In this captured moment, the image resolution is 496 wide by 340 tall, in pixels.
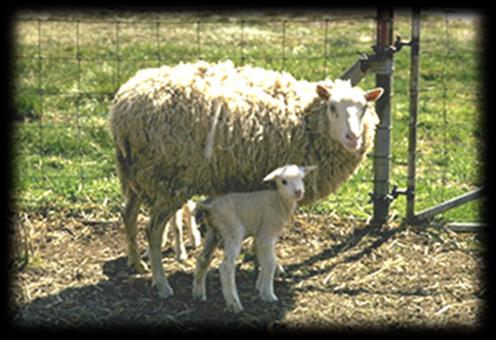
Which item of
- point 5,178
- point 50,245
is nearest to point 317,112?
point 50,245

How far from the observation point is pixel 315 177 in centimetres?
660

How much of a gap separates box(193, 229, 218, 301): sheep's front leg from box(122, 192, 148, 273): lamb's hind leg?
0.65 m

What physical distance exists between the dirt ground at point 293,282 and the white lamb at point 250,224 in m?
0.14

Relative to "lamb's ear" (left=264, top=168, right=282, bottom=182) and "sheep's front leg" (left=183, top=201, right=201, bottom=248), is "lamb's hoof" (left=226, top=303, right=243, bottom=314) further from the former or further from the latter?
"sheep's front leg" (left=183, top=201, right=201, bottom=248)

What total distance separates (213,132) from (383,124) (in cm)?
180

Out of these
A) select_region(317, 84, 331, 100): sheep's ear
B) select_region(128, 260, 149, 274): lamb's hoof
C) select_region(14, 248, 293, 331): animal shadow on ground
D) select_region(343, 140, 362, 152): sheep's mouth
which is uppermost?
select_region(317, 84, 331, 100): sheep's ear

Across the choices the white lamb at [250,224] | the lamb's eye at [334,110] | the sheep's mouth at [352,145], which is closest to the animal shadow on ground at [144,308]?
the white lamb at [250,224]

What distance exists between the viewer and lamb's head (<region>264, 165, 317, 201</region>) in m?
5.99

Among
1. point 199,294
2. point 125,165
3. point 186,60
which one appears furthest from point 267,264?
point 186,60

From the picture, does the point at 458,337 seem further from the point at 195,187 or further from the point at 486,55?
the point at 486,55

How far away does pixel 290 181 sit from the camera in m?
6.01

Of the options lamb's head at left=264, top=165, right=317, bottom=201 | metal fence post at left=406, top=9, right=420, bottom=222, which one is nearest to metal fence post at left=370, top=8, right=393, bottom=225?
metal fence post at left=406, top=9, right=420, bottom=222

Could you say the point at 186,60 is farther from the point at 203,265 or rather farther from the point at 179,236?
the point at 203,265

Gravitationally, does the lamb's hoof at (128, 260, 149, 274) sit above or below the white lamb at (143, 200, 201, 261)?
below
